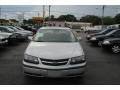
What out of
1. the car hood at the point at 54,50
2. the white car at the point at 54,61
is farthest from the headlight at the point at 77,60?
the car hood at the point at 54,50

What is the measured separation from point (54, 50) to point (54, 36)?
1385mm

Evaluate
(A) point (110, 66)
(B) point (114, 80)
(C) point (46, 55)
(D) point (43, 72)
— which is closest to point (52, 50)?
(C) point (46, 55)

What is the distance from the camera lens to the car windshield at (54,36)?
7.38 m

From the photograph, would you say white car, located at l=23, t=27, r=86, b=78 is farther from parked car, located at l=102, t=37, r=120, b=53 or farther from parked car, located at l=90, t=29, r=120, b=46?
parked car, located at l=90, t=29, r=120, b=46

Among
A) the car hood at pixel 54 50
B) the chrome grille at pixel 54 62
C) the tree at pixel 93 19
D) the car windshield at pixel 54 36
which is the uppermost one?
the car windshield at pixel 54 36

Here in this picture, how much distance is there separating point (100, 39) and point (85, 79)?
1002cm

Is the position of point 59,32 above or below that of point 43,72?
above

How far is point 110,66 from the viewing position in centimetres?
849

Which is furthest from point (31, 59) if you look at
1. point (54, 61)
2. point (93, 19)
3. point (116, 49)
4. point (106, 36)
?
point (93, 19)

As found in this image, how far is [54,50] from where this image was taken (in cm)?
621

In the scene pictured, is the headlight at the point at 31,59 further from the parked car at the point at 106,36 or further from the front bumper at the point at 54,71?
the parked car at the point at 106,36

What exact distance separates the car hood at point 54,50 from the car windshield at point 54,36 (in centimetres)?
47

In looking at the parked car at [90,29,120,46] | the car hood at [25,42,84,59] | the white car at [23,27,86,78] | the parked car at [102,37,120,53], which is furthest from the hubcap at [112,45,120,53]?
the white car at [23,27,86,78]

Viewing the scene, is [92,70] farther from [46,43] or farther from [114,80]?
[46,43]
